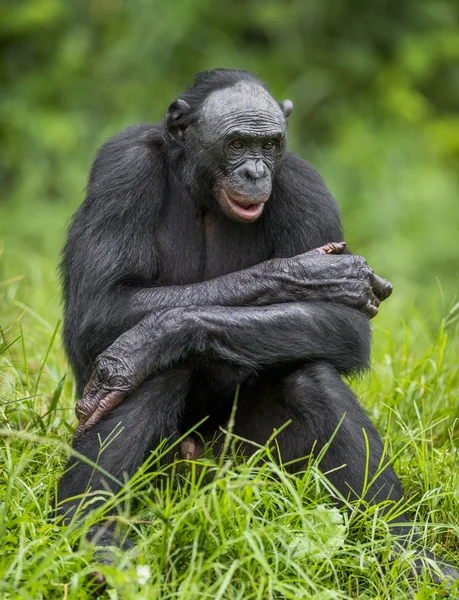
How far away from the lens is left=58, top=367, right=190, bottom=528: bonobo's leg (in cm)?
460

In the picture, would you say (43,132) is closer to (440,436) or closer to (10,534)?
(440,436)

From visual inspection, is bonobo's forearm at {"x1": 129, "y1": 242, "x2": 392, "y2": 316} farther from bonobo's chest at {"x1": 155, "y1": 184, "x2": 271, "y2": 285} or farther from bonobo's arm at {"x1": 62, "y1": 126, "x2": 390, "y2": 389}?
bonobo's chest at {"x1": 155, "y1": 184, "x2": 271, "y2": 285}

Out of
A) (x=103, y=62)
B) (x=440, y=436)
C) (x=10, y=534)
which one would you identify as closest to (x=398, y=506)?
(x=440, y=436)

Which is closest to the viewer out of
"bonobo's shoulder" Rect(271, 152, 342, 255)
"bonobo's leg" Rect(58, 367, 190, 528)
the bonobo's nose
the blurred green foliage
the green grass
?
the green grass

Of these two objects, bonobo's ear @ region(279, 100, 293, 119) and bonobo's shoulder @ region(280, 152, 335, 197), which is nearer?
bonobo's shoulder @ region(280, 152, 335, 197)

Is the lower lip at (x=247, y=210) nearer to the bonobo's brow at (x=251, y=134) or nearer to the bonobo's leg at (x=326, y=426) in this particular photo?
the bonobo's brow at (x=251, y=134)

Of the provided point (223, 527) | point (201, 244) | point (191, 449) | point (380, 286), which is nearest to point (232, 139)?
point (201, 244)

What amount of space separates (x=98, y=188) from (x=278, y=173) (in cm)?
110

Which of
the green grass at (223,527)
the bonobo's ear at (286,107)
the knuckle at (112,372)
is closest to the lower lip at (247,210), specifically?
the bonobo's ear at (286,107)

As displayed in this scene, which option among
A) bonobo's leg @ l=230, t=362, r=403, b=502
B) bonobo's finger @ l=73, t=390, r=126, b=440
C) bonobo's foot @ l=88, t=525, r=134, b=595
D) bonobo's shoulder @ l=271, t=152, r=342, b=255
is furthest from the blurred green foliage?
bonobo's foot @ l=88, t=525, r=134, b=595

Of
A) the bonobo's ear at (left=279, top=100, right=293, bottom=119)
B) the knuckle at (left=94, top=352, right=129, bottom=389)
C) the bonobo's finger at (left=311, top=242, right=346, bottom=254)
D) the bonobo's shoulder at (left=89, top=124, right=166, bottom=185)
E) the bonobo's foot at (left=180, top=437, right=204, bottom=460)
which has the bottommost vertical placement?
the bonobo's foot at (left=180, top=437, right=204, bottom=460)

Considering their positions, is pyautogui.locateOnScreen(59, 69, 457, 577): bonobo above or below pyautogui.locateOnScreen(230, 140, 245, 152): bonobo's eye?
below

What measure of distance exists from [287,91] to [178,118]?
27.1 feet

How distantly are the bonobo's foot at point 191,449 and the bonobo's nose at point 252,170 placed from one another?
156cm
